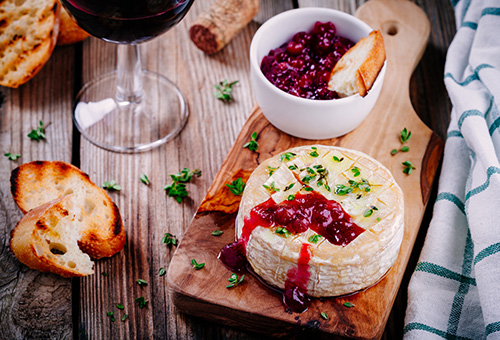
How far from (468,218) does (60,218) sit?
1.81 m

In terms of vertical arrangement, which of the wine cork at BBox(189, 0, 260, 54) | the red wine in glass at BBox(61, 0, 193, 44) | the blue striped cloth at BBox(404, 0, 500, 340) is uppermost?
the red wine in glass at BBox(61, 0, 193, 44)

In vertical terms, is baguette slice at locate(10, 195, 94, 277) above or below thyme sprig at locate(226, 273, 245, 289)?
above

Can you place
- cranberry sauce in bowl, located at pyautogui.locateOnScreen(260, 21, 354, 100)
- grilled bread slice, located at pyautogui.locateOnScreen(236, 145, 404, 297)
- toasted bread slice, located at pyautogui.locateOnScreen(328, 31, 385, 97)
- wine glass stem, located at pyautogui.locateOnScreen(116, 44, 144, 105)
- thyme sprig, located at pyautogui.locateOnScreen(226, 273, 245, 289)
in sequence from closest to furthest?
grilled bread slice, located at pyautogui.locateOnScreen(236, 145, 404, 297) < thyme sprig, located at pyautogui.locateOnScreen(226, 273, 245, 289) < toasted bread slice, located at pyautogui.locateOnScreen(328, 31, 385, 97) < cranberry sauce in bowl, located at pyautogui.locateOnScreen(260, 21, 354, 100) < wine glass stem, located at pyautogui.locateOnScreen(116, 44, 144, 105)

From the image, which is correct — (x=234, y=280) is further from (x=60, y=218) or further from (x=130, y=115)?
(x=130, y=115)

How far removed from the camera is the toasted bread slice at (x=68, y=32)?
3186mm

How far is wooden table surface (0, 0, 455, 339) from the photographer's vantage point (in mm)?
2439

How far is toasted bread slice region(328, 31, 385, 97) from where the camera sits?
2.60 meters

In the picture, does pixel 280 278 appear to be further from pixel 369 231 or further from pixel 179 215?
pixel 179 215

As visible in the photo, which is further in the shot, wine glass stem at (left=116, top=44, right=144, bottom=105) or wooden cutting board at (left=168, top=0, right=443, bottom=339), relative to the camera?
wine glass stem at (left=116, top=44, right=144, bottom=105)

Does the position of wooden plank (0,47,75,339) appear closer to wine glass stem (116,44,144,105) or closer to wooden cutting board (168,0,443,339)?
wine glass stem (116,44,144,105)

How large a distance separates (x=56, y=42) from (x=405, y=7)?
212 centimetres

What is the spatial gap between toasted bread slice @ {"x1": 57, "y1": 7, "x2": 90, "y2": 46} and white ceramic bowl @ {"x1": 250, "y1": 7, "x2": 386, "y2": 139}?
3.75 feet

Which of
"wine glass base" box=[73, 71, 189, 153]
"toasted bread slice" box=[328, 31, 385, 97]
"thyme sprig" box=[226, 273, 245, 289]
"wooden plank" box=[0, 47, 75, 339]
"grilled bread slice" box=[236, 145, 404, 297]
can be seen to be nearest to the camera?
"grilled bread slice" box=[236, 145, 404, 297]

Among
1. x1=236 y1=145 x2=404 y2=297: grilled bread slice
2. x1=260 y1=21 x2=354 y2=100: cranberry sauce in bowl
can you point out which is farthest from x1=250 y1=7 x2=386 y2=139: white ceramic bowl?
x1=236 y1=145 x2=404 y2=297: grilled bread slice
